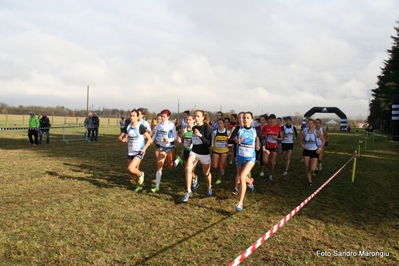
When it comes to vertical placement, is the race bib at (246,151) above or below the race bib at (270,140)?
below

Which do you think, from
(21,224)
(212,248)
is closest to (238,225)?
(212,248)

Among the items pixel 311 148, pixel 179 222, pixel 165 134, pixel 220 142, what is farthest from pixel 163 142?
pixel 311 148

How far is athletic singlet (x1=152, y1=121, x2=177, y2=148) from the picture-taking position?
730 centimetres

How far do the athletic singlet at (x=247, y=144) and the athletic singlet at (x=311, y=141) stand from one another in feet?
8.86

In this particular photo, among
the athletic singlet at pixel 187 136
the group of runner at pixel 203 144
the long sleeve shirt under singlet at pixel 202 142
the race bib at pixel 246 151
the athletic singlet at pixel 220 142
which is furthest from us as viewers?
the athletic singlet at pixel 220 142

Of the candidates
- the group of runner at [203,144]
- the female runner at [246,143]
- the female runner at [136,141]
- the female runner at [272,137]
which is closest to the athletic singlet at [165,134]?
the group of runner at [203,144]

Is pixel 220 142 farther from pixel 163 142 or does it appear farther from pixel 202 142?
pixel 163 142

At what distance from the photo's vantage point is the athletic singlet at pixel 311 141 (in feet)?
26.8

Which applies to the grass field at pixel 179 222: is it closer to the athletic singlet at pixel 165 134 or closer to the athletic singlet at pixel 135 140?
the athletic singlet at pixel 135 140

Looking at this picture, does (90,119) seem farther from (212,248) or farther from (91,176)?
(212,248)

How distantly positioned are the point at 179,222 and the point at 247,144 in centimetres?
223

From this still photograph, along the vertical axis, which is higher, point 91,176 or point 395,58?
point 395,58

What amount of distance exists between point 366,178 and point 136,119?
7834mm

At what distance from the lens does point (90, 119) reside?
20.5 m
